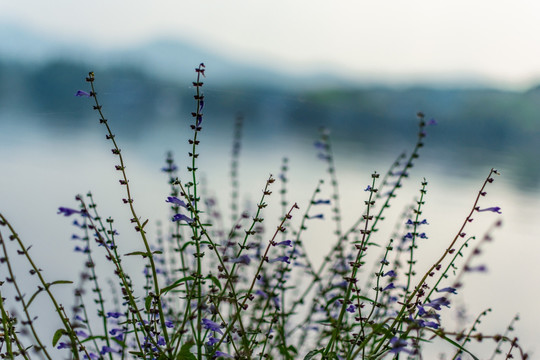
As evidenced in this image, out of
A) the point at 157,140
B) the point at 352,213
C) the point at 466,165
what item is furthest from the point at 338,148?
the point at 352,213

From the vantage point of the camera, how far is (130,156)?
9.82 meters

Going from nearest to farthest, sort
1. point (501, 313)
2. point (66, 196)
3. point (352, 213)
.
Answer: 1. point (501, 313)
2. point (352, 213)
3. point (66, 196)

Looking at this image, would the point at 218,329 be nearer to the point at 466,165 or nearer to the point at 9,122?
the point at 466,165

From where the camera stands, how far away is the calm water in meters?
4.19

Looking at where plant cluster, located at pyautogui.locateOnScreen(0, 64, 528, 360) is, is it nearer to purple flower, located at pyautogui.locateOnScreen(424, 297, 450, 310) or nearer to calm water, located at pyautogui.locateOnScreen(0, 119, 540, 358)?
purple flower, located at pyautogui.locateOnScreen(424, 297, 450, 310)

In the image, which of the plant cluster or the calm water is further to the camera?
the calm water

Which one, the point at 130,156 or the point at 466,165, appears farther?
the point at 466,165

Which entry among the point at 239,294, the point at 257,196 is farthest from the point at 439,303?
the point at 257,196

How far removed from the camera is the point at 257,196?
20.0 feet

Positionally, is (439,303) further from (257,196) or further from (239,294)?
(257,196)

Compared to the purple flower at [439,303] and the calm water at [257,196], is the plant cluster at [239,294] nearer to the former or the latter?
the purple flower at [439,303]

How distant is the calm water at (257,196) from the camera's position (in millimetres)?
4188

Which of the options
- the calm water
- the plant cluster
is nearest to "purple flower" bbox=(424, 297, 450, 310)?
the plant cluster

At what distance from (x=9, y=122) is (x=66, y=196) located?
8555mm
